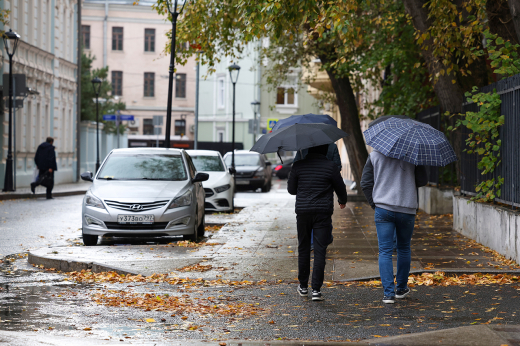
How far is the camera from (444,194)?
677 inches

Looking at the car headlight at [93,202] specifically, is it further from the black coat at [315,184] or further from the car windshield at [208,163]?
the car windshield at [208,163]

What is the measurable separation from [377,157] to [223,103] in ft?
186

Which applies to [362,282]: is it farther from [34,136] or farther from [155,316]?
[34,136]

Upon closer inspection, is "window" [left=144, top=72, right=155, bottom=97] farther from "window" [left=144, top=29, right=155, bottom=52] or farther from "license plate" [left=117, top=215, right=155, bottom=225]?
"license plate" [left=117, top=215, right=155, bottom=225]

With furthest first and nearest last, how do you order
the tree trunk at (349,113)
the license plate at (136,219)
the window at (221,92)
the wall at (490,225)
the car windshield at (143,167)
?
the window at (221,92) → the tree trunk at (349,113) → the car windshield at (143,167) → the license plate at (136,219) → the wall at (490,225)

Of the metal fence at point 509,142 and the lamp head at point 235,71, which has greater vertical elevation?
the lamp head at point 235,71

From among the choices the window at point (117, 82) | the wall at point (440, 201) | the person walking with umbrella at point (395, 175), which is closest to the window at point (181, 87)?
the window at point (117, 82)

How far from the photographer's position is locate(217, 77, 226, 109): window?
208 feet

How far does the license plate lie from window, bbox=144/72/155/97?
57.2m

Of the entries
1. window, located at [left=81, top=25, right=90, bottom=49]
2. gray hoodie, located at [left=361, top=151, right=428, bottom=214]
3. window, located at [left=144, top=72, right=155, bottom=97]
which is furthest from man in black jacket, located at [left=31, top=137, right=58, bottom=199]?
window, located at [left=144, top=72, right=155, bottom=97]

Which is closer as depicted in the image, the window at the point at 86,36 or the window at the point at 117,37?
the window at the point at 86,36

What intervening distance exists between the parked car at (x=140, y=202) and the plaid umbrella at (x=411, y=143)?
5597mm

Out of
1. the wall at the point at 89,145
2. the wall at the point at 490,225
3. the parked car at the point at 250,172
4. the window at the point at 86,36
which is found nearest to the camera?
the wall at the point at 490,225

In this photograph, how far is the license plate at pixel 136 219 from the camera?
39.8 ft
